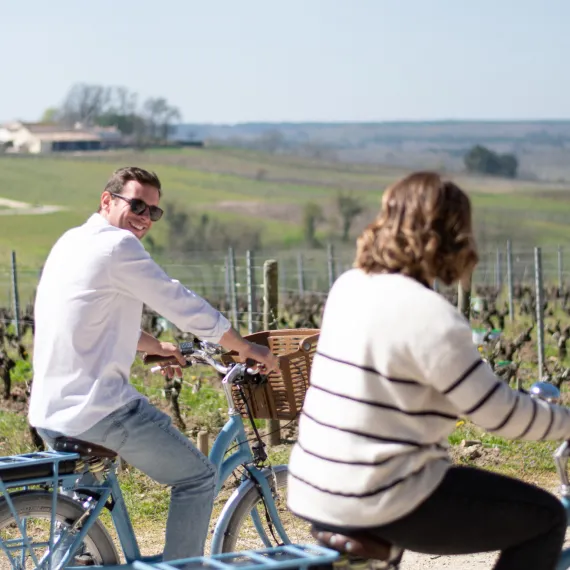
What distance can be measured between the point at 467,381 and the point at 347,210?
5167 centimetres

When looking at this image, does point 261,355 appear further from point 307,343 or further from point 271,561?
point 271,561

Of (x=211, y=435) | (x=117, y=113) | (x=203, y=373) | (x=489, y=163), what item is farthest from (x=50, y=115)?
(x=211, y=435)

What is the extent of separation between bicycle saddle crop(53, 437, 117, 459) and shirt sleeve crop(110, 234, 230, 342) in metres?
0.47

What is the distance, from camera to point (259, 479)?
181 inches

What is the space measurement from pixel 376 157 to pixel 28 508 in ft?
231

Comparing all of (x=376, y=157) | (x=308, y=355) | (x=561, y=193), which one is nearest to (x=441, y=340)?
(x=308, y=355)

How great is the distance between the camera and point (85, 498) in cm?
412

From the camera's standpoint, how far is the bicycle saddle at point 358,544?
318 centimetres

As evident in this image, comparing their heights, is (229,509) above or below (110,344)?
below

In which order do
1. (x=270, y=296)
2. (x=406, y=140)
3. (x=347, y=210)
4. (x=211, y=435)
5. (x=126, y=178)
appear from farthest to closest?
1. (x=406, y=140)
2. (x=347, y=210)
3. (x=270, y=296)
4. (x=211, y=435)
5. (x=126, y=178)

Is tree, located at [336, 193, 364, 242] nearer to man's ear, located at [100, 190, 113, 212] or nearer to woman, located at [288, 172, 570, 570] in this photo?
man's ear, located at [100, 190, 113, 212]

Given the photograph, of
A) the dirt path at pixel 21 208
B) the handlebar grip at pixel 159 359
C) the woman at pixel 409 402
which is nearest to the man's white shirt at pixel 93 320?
the handlebar grip at pixel 159 359

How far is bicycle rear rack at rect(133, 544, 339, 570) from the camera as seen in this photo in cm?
322

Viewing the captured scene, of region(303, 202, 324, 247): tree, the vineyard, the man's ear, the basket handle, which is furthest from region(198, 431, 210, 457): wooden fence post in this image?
region(303, 202, 324, 247): tree
